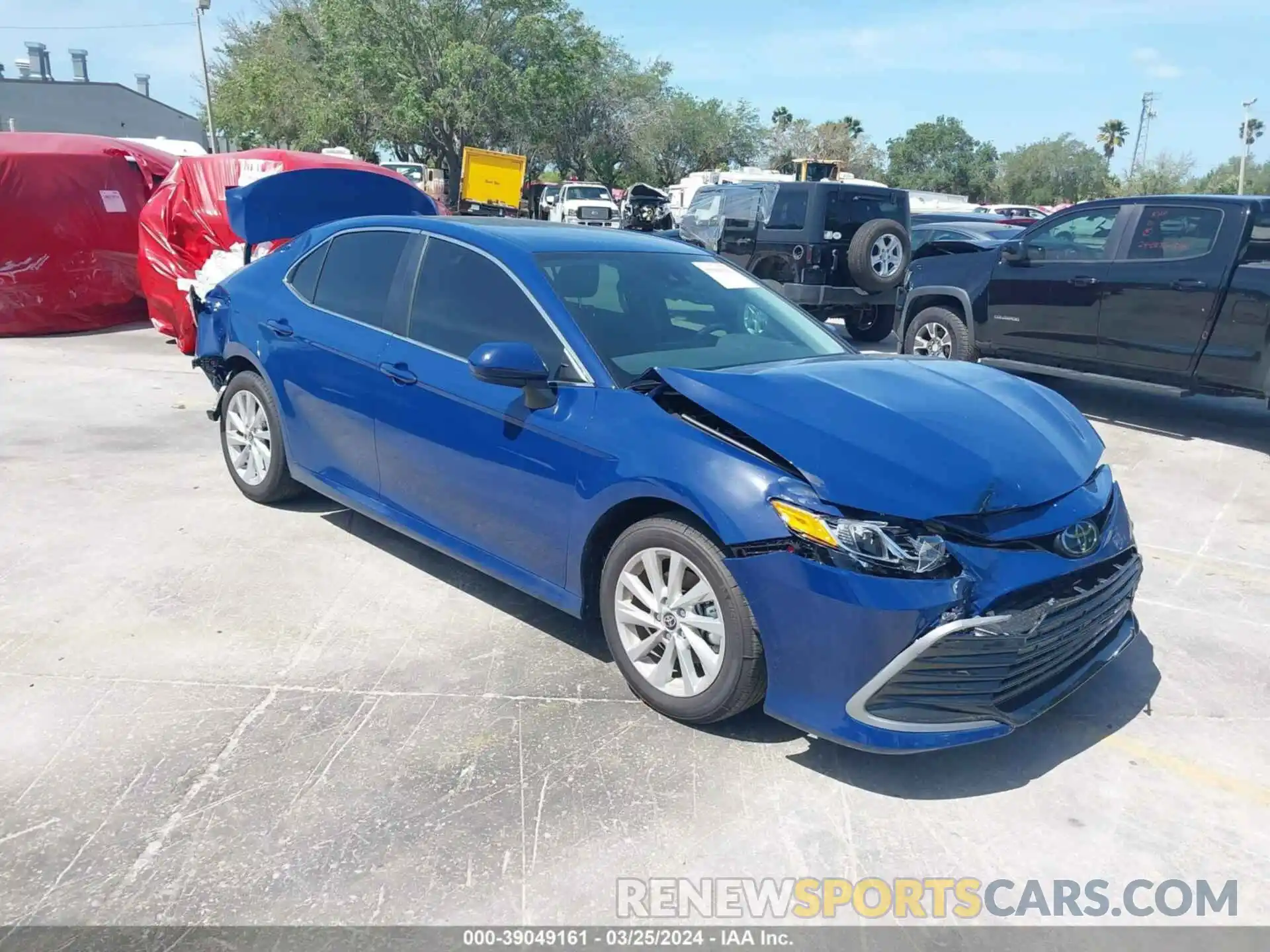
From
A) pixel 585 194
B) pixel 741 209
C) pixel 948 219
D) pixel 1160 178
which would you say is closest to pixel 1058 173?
pixel 1160 178

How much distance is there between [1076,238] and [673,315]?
5.81m

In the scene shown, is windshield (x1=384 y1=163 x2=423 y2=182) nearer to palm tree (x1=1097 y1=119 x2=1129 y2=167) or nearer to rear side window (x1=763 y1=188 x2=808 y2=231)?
rear side window (x1=763 y1=188 x2=808 y2=231)

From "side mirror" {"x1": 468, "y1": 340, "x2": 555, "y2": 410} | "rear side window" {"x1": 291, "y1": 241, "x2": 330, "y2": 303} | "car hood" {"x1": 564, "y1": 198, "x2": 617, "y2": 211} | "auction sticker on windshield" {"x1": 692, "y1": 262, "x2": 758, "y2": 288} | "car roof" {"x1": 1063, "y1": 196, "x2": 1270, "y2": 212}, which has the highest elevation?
"car roof" {"x1": 1063, "y1": 196, "x2": 1270, "y2": 212}

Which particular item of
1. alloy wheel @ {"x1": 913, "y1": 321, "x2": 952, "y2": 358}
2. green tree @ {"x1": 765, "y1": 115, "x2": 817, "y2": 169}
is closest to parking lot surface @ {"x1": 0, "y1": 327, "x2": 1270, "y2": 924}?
alloy wheel @ {"x1": 913, "y1": 321, "x2": 952, "y2": 358}

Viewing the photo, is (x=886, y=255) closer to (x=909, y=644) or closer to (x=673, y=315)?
(x=673, y=315)

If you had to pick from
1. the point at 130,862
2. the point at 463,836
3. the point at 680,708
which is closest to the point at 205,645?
the point at 130,862

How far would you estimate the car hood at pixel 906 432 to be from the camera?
3.12m

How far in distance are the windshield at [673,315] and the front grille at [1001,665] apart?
1.43m

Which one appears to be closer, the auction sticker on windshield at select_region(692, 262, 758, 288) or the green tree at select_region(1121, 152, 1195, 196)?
the auction sticker on windshield at select_region(692, 262, 758, 288)

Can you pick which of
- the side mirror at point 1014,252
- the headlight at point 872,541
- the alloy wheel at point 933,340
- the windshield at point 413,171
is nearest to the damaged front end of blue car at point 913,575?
the headlight at point 872,541

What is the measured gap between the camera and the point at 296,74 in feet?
133

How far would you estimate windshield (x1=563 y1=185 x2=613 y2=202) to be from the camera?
32.9 m

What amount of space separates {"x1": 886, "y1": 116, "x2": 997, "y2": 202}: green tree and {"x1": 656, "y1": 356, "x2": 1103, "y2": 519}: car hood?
2993 inches

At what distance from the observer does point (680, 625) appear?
3.38 metres
